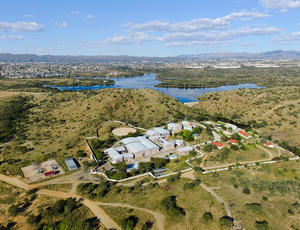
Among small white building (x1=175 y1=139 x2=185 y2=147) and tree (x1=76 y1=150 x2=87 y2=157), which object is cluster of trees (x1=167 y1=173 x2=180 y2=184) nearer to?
small white building (x1=175 y1=139 x2=185 y2=147)

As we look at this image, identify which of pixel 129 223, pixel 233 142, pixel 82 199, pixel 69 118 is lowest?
pixel 82 199

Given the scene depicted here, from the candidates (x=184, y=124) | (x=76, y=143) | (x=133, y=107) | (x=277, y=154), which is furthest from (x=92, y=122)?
(x=277, y=154)

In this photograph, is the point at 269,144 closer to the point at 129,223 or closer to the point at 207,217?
the point at 207,217

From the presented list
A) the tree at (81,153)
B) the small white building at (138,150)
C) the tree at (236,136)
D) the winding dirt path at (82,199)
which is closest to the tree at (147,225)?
the winding dirt path at (82,199)

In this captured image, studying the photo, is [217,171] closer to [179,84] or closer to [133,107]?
[133,107]

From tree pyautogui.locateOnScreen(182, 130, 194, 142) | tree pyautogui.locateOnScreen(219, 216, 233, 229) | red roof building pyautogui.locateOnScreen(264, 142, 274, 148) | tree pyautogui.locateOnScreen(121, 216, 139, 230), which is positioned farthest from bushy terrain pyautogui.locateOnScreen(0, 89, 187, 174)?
tree pyautogui.locateOnScreen(219, 216, 233, 229)

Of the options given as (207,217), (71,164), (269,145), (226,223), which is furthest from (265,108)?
(71,164)

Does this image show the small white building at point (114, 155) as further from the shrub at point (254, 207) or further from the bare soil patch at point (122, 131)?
the shrub at point (254, 207)
